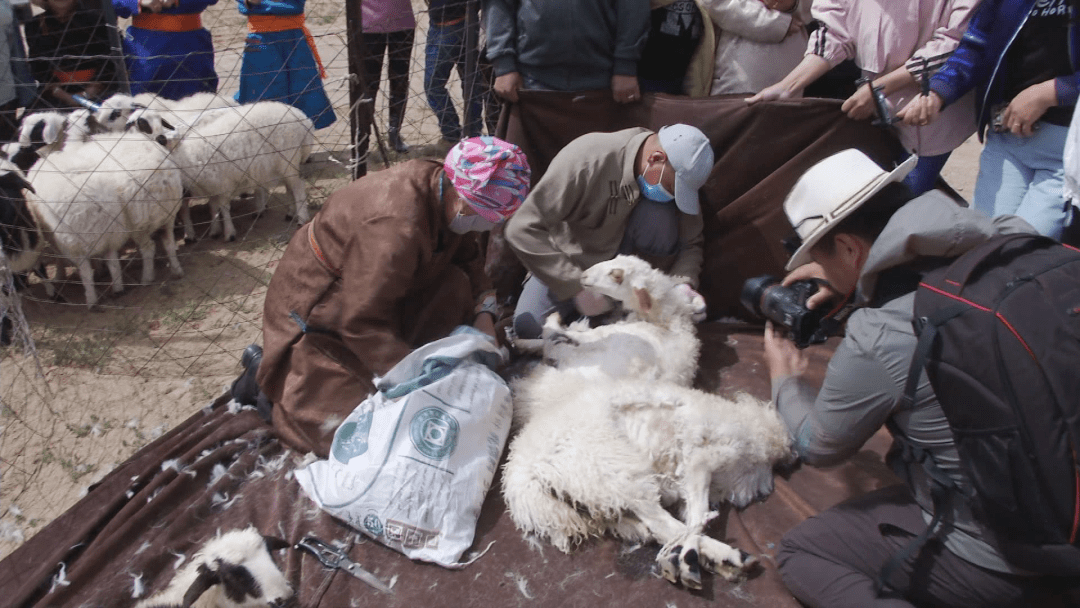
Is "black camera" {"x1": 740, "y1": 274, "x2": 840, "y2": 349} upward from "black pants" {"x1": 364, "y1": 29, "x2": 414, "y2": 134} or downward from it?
upward

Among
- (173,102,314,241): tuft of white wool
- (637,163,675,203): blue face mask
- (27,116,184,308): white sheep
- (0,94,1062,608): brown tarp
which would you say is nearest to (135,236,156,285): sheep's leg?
(27,116,184,308): white sheep

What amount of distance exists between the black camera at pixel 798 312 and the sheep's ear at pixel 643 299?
0.53 metres

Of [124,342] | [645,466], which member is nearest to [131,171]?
[124,342]

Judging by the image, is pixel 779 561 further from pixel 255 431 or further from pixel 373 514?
pixel 255 431

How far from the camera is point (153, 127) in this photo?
503cm

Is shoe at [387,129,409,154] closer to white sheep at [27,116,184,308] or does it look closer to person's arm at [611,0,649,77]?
white sheep at [27,116,184,308]

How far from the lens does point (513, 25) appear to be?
13.6ft

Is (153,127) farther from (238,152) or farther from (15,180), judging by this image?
(15,180)

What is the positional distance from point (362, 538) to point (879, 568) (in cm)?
184

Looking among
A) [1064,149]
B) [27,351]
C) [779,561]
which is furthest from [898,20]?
[27,351]

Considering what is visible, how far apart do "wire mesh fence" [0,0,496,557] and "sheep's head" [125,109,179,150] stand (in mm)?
585

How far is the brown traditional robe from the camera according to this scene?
2881 millimetres

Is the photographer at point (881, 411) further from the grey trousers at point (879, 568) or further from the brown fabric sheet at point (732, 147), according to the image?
the brown fabric sheet at point (732, 147)

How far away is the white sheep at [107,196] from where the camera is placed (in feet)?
14.8
